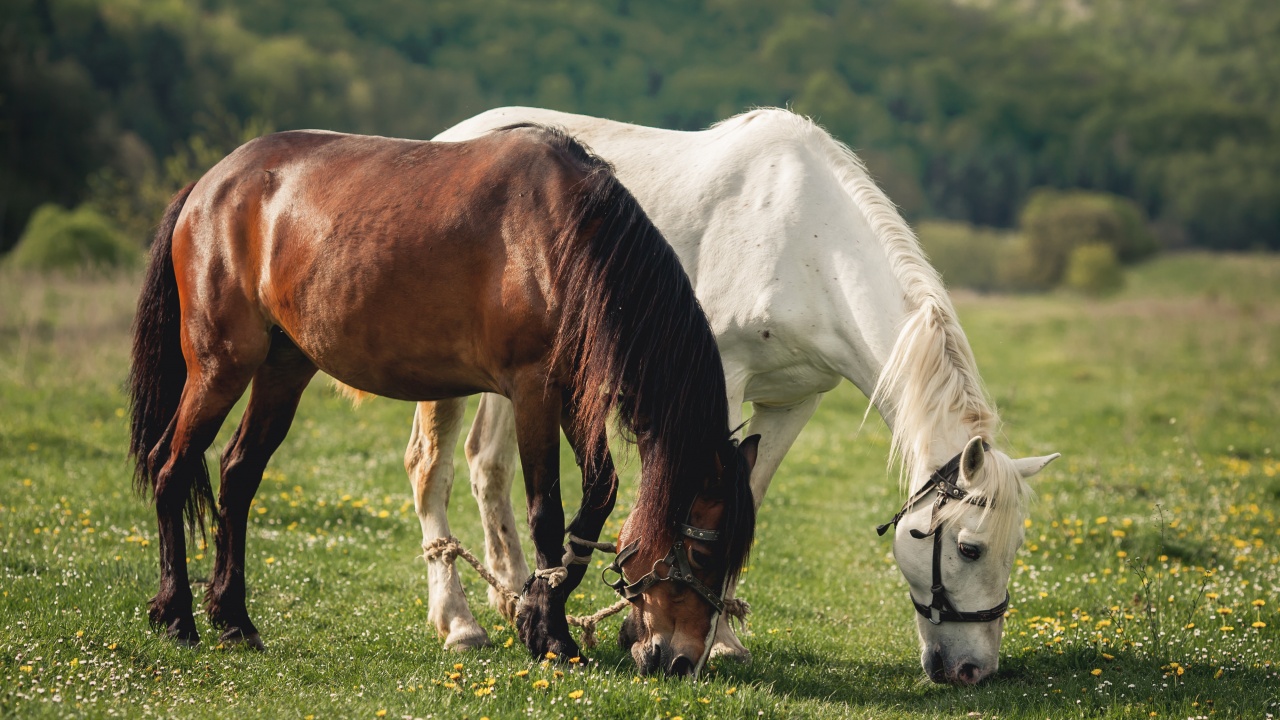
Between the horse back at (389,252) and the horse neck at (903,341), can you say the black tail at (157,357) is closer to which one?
the horse back at (389,252)

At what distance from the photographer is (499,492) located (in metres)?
5.70

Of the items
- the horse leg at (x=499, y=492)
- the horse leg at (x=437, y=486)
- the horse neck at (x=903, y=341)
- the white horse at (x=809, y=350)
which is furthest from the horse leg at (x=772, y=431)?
the horse leg at (x=437, y=486)

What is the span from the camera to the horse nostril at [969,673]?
443cm

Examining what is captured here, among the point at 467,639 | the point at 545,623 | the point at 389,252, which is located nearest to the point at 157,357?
the point at 389,252

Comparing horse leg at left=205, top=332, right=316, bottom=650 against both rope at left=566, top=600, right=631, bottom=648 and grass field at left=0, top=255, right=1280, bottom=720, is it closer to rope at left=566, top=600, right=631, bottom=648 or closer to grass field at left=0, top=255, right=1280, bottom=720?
grass field at left=0, top=255, right=1280, bottom=720

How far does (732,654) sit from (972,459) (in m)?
1.48

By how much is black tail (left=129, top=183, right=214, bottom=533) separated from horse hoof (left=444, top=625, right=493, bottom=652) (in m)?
1.37

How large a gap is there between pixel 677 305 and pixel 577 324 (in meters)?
0.39

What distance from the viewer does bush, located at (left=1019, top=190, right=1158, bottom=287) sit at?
72406 mm

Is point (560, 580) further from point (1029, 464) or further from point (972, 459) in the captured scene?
point (1029, 464)

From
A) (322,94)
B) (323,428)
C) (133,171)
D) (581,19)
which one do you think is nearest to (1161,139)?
(581,19)

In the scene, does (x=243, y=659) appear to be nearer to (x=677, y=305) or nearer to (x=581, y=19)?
(x=677, y=305)

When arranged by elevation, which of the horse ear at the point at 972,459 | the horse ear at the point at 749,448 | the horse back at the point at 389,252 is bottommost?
the horse ear at the point at 972,459

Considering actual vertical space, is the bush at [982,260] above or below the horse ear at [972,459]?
below
